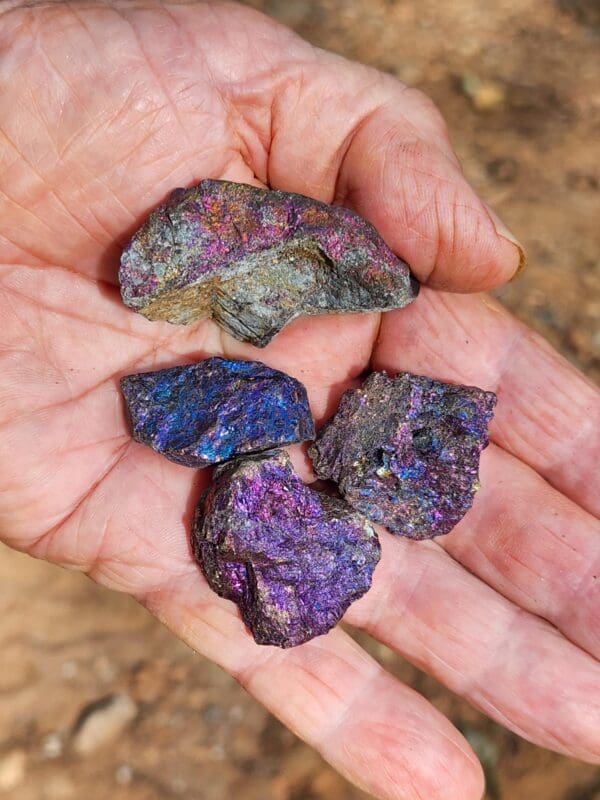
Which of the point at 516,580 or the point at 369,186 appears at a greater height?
the point at 369,186

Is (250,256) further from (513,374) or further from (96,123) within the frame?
(513,374)

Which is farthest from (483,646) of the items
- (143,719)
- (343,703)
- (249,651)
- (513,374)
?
(143,719)

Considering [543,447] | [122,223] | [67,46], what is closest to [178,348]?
[122,223]

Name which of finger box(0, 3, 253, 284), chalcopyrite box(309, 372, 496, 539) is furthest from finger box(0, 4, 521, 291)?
chalcopyrite box(309, 372, 496, 539)

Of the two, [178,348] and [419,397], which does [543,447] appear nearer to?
[419,397]

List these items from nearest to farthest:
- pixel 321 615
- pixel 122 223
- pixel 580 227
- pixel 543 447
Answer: pixel 321 615
pixel 122 223
pixel 543 447
pixel 580 227

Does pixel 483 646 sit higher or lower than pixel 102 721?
higher

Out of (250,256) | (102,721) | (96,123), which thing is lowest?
(102,721)
